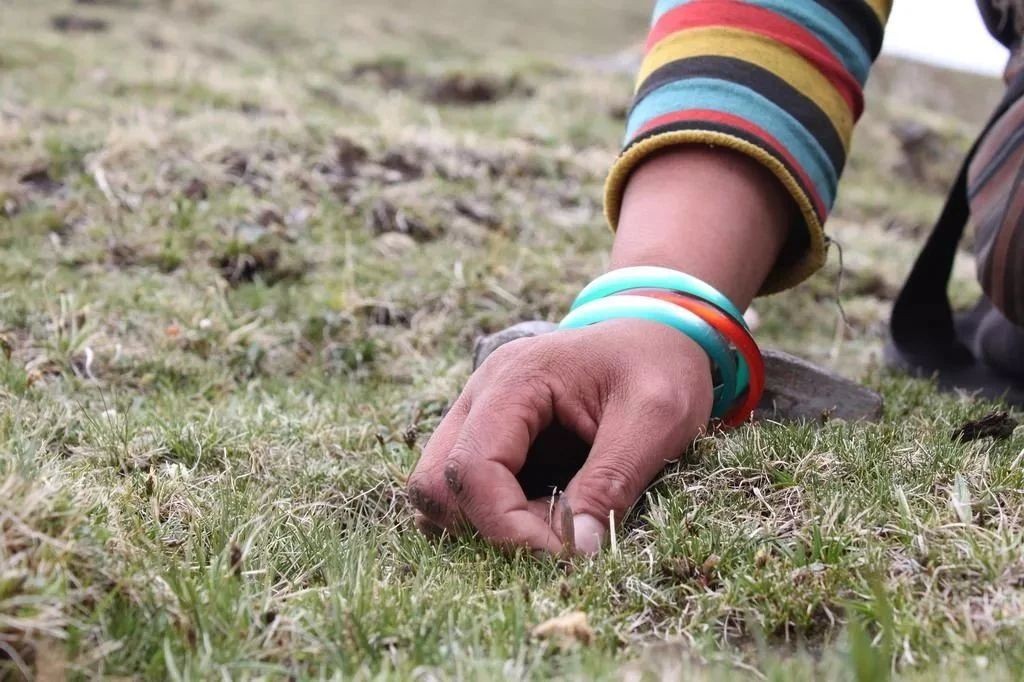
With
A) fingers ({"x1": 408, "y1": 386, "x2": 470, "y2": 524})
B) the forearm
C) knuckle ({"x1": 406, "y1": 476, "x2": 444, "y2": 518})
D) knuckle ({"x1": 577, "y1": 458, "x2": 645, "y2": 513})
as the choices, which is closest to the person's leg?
the forearm

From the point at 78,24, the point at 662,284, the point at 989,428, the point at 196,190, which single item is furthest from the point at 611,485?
the point at 78,24

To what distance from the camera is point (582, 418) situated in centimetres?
181

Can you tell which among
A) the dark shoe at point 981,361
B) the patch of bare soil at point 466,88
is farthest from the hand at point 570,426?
the patch of bare soil at point 466,88

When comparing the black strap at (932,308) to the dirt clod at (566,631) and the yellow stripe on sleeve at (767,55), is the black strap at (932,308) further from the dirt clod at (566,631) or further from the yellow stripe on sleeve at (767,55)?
the dirt clod at (566,631)

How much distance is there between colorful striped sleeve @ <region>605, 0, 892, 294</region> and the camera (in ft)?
7.32

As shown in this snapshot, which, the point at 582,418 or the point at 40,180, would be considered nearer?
the point at 582,418

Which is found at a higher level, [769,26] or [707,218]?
[769,26]

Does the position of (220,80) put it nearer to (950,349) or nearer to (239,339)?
(239,339)

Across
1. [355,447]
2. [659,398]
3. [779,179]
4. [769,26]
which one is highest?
[769,26]

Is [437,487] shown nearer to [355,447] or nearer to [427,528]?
[427,528]

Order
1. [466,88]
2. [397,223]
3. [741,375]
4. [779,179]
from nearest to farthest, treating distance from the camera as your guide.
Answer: [741,375] → [779,179] → [397,223] → [466,88]

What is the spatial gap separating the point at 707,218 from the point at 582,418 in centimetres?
69

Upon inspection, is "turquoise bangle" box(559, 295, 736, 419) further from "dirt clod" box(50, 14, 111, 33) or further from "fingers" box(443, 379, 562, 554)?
"dirt clod" box(50, 14, 111, 33)

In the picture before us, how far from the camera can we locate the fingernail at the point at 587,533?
64.1 inches
